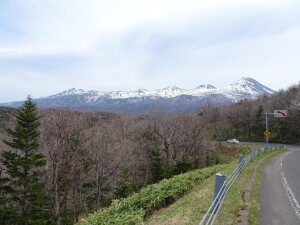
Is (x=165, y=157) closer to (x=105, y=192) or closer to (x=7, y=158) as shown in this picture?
(x=105, y=192)

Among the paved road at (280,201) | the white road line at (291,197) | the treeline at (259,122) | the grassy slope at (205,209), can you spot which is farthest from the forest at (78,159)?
the grassy slope at (205,209)

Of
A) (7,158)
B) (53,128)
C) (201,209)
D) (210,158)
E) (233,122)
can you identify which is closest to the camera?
(201,209)

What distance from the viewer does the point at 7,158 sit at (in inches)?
1131

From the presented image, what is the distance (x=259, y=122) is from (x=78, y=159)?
211 ft

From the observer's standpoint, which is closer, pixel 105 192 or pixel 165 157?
pixel 105 192

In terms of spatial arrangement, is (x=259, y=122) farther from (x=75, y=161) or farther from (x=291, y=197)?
(x=291, y=197)

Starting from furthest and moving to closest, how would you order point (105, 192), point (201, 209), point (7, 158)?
1. point (105, 192)
2. point (7, 158)
3. point (201, 209)

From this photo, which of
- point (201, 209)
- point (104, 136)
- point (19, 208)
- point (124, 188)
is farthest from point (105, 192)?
point (201, 209)

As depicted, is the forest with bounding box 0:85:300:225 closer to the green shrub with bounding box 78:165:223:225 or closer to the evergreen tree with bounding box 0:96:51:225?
the evergreen tree with bounding box 0:96:51:225

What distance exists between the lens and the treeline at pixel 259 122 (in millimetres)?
74125

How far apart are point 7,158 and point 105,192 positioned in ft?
53.3

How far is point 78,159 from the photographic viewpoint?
33.3 m

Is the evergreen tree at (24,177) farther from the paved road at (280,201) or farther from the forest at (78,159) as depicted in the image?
the paved road at (280,201)

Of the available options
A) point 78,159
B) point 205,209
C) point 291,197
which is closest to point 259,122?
point 78,159
